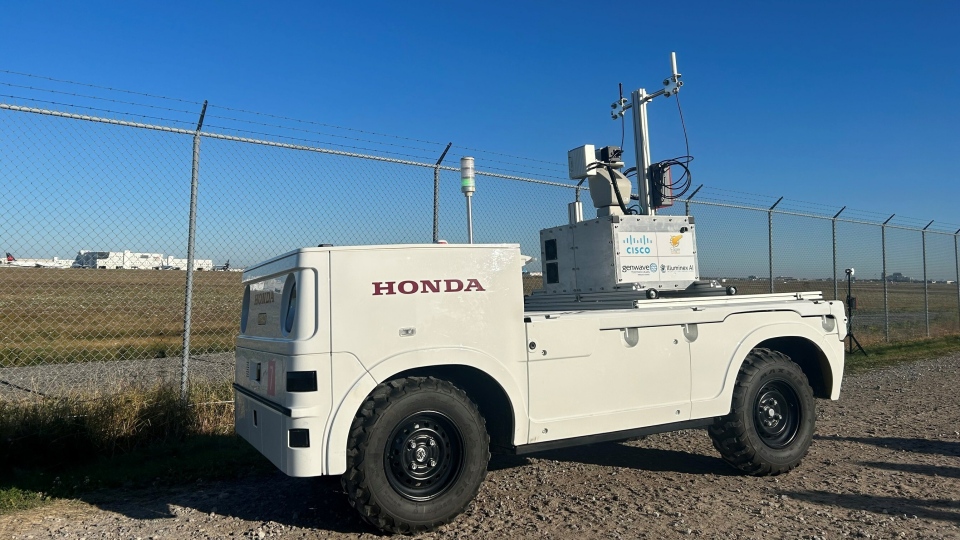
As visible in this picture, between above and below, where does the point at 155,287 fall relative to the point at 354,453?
above

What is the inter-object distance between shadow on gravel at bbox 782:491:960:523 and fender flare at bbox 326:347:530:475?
2107mm

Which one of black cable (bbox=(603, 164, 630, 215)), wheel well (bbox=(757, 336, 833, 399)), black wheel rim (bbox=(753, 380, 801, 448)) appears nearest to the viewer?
black wheel rim (bbox=(753, 380, 801, 448))

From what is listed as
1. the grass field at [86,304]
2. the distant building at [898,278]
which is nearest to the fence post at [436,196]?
the grass field at [86,304]

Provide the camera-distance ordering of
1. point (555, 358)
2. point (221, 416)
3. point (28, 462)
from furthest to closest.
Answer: point (221, 416) → point (28, 462) → point (555, 358)

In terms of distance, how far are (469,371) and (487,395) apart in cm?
24

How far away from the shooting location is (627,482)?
Answer: 4965 millimetres

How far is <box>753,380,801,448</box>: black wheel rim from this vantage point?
5.26m

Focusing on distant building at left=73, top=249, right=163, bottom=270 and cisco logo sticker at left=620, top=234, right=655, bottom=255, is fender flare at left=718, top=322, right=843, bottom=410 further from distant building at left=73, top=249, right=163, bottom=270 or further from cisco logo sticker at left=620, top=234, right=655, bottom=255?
distant building at left=73, top=249, right=163, bottom=270

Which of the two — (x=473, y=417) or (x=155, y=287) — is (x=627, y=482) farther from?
(x=155, y=287)

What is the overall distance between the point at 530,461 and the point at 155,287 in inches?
164

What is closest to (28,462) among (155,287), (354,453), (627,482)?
(155,287)

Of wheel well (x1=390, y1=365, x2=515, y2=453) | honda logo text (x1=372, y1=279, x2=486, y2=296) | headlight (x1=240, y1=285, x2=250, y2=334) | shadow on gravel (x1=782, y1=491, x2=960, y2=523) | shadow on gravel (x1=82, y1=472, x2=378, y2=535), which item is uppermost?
honda logo text (x1=372, y1=279, x2=486, y2=296)

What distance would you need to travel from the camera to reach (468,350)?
4047mm

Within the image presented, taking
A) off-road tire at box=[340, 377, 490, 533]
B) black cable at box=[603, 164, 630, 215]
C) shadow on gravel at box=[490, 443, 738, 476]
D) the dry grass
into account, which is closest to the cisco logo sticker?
black cable at box=[603, 164, 630, 215]
